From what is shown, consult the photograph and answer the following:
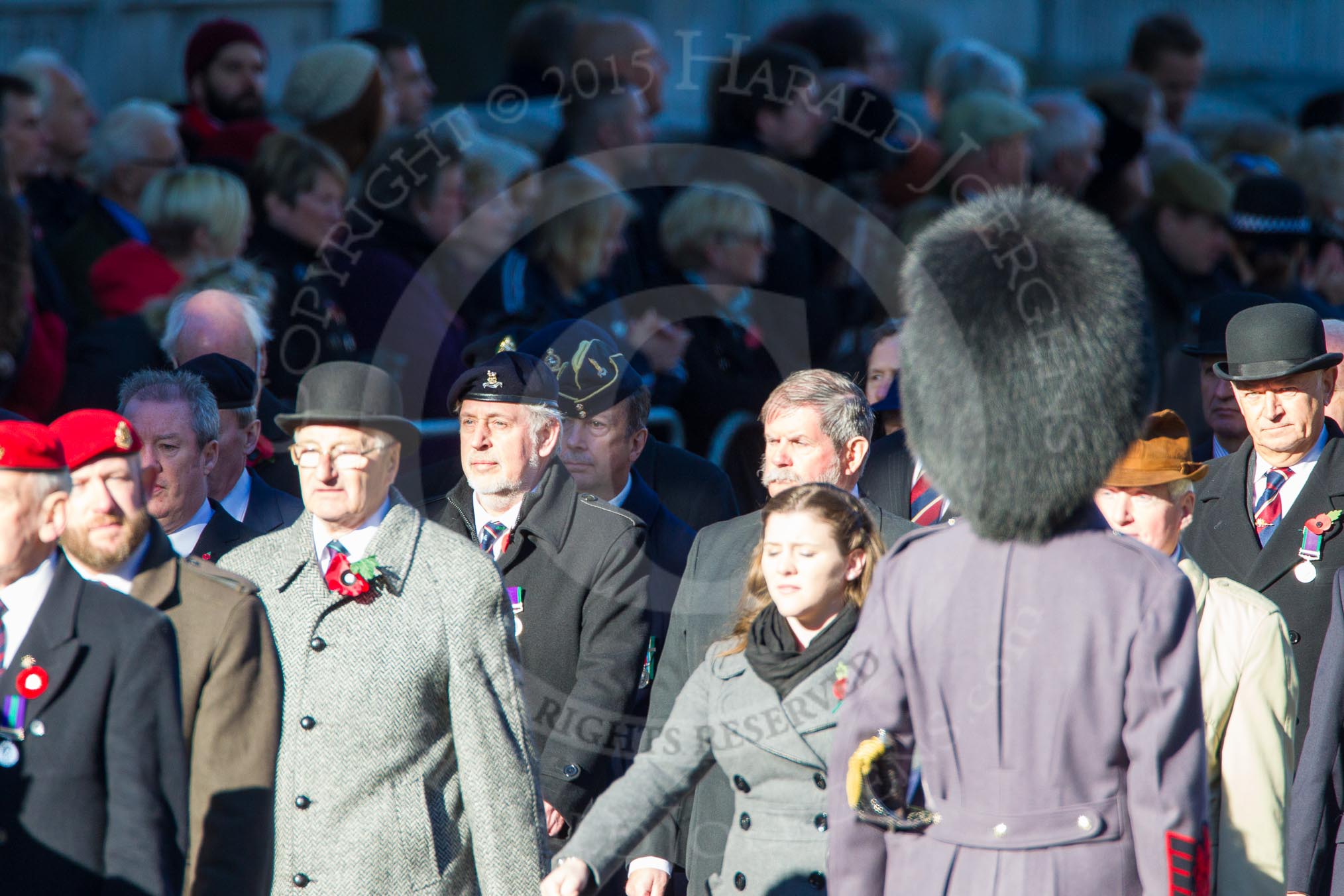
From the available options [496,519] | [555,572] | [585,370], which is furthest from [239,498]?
[585,370]

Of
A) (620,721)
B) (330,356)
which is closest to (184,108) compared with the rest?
(330,356)

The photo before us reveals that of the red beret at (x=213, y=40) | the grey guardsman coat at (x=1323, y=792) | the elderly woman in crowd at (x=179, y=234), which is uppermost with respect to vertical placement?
the red beret at (x=213, y=40)

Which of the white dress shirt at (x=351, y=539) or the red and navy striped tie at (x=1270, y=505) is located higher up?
the red and navy striped tie at (x=1270, y=505)

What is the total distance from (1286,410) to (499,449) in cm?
238

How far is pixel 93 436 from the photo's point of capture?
410cm

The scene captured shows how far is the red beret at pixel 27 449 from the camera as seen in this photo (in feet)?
12.0

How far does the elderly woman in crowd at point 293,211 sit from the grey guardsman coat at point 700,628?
232 centimetres

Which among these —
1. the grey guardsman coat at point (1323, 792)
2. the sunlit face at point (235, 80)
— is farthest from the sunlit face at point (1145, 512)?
the sunlit face at point (235, 80)

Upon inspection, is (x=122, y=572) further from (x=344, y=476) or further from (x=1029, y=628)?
(x=1029, y=628)

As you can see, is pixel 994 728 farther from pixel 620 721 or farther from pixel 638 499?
pixel 638 499

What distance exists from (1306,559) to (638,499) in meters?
2.04

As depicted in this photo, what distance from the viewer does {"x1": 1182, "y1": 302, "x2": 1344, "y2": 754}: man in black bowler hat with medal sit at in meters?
5.54

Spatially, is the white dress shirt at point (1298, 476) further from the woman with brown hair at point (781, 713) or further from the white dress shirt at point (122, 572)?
the white dress shirt at point (122, 572)

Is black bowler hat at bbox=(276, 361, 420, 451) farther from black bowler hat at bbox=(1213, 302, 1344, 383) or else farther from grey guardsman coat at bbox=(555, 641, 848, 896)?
black bowler hat at bbox=(1213, 302, 1344, 383)
